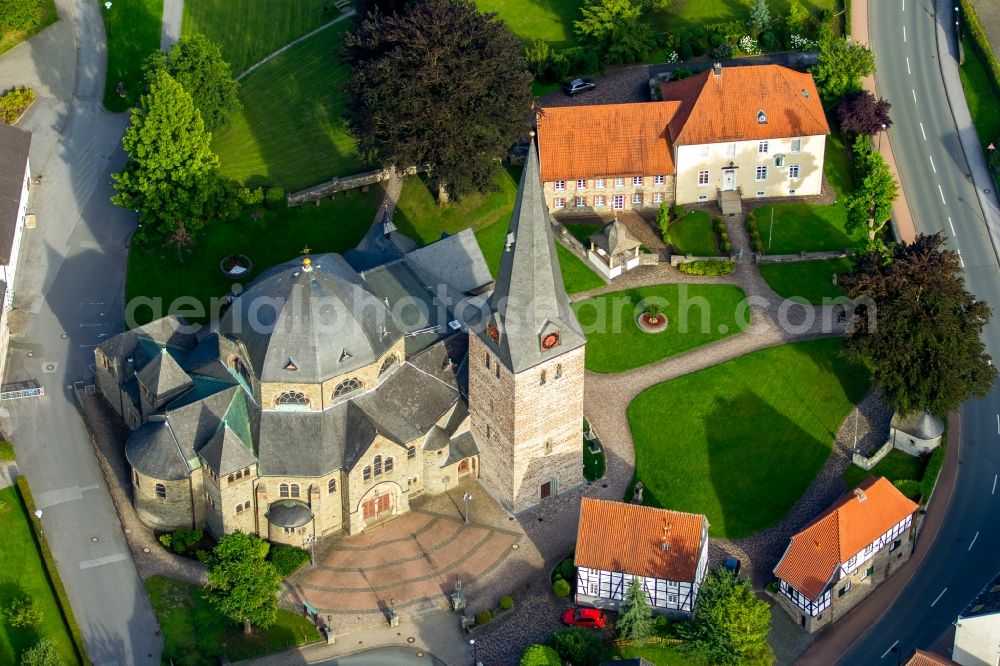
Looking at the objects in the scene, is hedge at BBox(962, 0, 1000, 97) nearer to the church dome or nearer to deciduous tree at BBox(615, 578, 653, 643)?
deciduous tree at BBox(615, 578, 653, 643)

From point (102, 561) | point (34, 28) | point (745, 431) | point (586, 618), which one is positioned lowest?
point (586, 618)

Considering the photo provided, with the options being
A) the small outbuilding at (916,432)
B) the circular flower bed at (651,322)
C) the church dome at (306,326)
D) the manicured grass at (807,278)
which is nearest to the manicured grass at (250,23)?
the circular flower bed at (651,322)

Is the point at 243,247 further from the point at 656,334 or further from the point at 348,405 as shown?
the point at 656,334

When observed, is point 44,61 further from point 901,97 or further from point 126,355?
point 901,97

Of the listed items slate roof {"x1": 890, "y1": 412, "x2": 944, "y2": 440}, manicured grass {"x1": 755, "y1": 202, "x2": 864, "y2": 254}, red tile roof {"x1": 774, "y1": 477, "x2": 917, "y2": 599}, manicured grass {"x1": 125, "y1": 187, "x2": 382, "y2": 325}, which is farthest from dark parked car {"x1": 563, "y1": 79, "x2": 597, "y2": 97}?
red tile roof {"x1": 774, "y1": 477, "x2": 917, "y2": 599}

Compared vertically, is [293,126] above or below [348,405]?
above

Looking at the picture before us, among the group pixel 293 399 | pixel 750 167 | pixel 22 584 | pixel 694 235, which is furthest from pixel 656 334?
pixel 22 584
